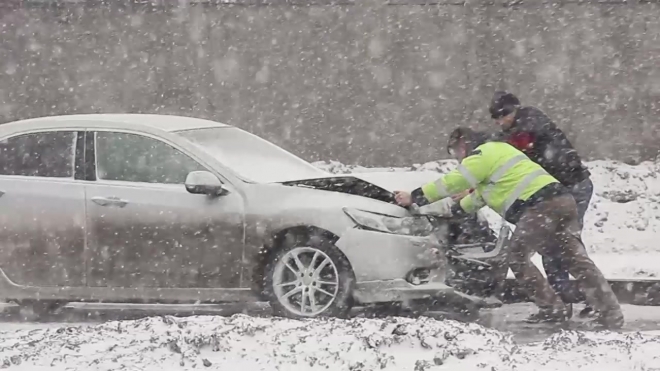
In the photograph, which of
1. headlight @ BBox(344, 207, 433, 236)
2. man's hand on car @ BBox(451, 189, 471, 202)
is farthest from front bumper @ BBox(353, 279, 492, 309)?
man's hand on car @ BBox(451, 189, 471, 202)

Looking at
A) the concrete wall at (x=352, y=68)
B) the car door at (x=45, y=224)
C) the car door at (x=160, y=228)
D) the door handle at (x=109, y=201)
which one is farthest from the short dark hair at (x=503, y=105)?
the concrete wall at (x=352, y=68)

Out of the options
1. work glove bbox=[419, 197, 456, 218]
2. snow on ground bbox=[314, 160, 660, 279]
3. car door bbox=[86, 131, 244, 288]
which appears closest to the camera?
car door bbox=[86, 131, 244, 288]

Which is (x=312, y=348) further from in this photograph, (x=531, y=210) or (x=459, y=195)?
(x=459, y=195)

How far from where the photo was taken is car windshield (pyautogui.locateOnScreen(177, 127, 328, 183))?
791 centimetres

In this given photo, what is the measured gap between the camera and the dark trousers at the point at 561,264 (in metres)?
8.13

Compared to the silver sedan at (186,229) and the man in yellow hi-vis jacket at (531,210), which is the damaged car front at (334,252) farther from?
the man in yellow hi-vis jacket at (531,210)

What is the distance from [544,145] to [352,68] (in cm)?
753

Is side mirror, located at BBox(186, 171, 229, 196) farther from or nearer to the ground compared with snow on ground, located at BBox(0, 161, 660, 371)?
farther from the ground

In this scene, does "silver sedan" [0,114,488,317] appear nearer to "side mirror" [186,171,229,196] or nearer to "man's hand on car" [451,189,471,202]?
"side mirror" [186,171,229,196]

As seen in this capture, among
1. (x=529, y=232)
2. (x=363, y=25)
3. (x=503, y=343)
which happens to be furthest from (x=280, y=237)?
(x=363, y=25)

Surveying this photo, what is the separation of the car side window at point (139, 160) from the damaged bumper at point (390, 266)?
125cm

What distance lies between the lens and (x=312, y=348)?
5.60 meters

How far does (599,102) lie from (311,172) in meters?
7.98

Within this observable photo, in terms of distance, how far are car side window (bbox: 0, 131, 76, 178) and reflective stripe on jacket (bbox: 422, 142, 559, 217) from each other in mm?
2583
